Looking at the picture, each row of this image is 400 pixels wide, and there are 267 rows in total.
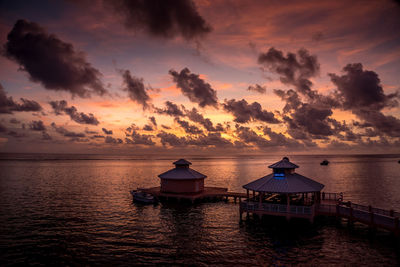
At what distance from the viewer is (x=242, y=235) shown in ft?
99.0

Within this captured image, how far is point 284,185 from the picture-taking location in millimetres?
32938

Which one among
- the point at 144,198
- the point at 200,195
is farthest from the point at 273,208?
the point at 144,198

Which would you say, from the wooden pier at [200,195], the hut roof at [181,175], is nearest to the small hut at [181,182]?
the hut roof at [181,175]

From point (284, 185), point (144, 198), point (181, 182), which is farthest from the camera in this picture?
point (181, 182)

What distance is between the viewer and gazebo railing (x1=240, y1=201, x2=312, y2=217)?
32000mm

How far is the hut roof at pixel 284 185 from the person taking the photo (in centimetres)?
3219

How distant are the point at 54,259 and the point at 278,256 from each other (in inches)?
802

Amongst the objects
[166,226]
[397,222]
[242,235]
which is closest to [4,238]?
[166,226]

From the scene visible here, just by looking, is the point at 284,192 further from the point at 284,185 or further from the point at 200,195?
the point at 200,195

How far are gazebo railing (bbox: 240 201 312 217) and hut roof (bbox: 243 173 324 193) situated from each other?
2.10m

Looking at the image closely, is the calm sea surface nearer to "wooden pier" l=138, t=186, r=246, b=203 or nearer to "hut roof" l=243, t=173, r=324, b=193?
"wooden pier" l=138, t=186, r=246, b=203

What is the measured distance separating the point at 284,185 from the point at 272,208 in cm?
334

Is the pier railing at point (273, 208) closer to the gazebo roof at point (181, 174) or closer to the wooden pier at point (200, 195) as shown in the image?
the wooden pier at point (200, 195)

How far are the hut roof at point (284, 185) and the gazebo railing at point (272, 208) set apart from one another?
2.10 m
